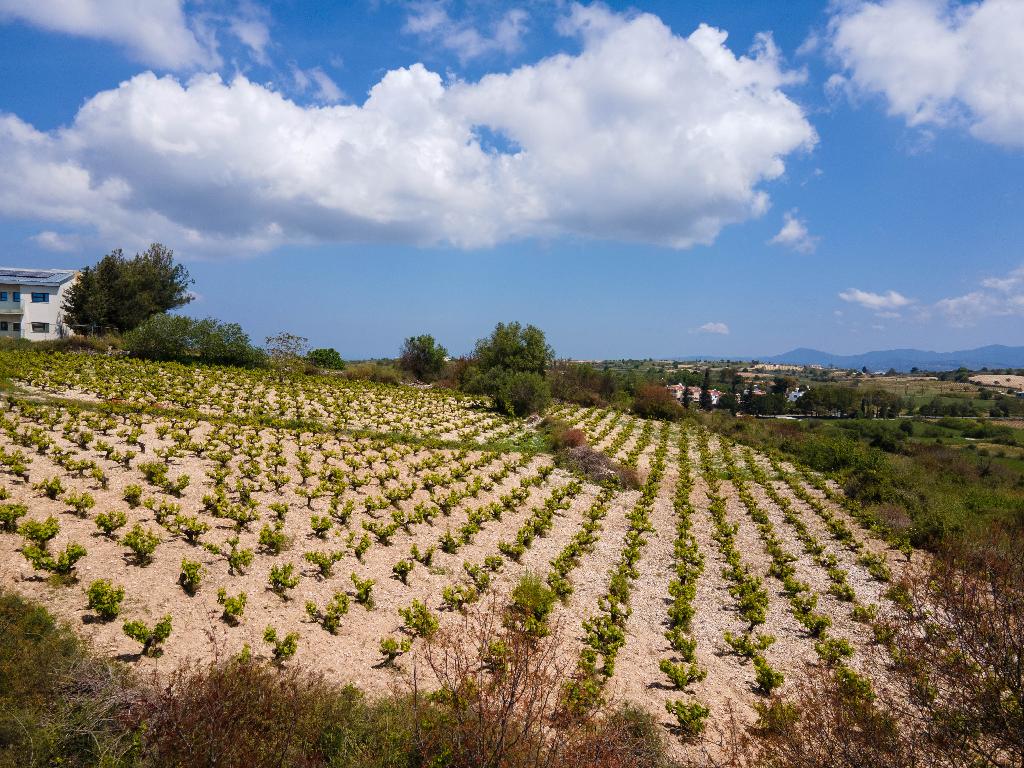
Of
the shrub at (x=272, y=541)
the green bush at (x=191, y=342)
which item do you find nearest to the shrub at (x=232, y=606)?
the shrub at (x=272, y=541)

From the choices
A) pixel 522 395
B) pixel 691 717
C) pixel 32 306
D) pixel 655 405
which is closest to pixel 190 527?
pixel 691 717

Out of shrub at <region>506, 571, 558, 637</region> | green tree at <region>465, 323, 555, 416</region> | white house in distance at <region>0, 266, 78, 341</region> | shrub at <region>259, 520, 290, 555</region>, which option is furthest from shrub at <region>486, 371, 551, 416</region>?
white house in distance at <region>0, 266, 78, 341</region>

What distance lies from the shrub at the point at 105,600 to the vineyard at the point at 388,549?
0.03m

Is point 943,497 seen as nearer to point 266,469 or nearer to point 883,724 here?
point 883,724

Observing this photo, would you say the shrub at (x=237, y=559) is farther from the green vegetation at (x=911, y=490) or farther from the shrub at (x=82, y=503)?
the green vegetation at (x=911, y=490)

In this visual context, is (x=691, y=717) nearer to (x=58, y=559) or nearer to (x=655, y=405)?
(x=58, y=559)

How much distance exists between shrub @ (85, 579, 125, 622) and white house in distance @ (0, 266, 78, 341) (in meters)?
41.3

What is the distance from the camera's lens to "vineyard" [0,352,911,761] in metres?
7.59

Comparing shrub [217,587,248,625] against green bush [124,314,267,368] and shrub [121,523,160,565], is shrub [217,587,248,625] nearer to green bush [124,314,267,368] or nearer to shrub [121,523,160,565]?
shrub [121,523,160,565]

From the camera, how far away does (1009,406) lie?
77.6 meters

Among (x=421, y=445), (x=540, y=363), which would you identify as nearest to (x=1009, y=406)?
(x=540, y=363)

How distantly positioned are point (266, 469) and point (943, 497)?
21.1 metres

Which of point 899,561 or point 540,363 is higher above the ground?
point 540,363

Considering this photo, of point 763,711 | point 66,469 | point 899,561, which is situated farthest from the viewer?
point 899,561
